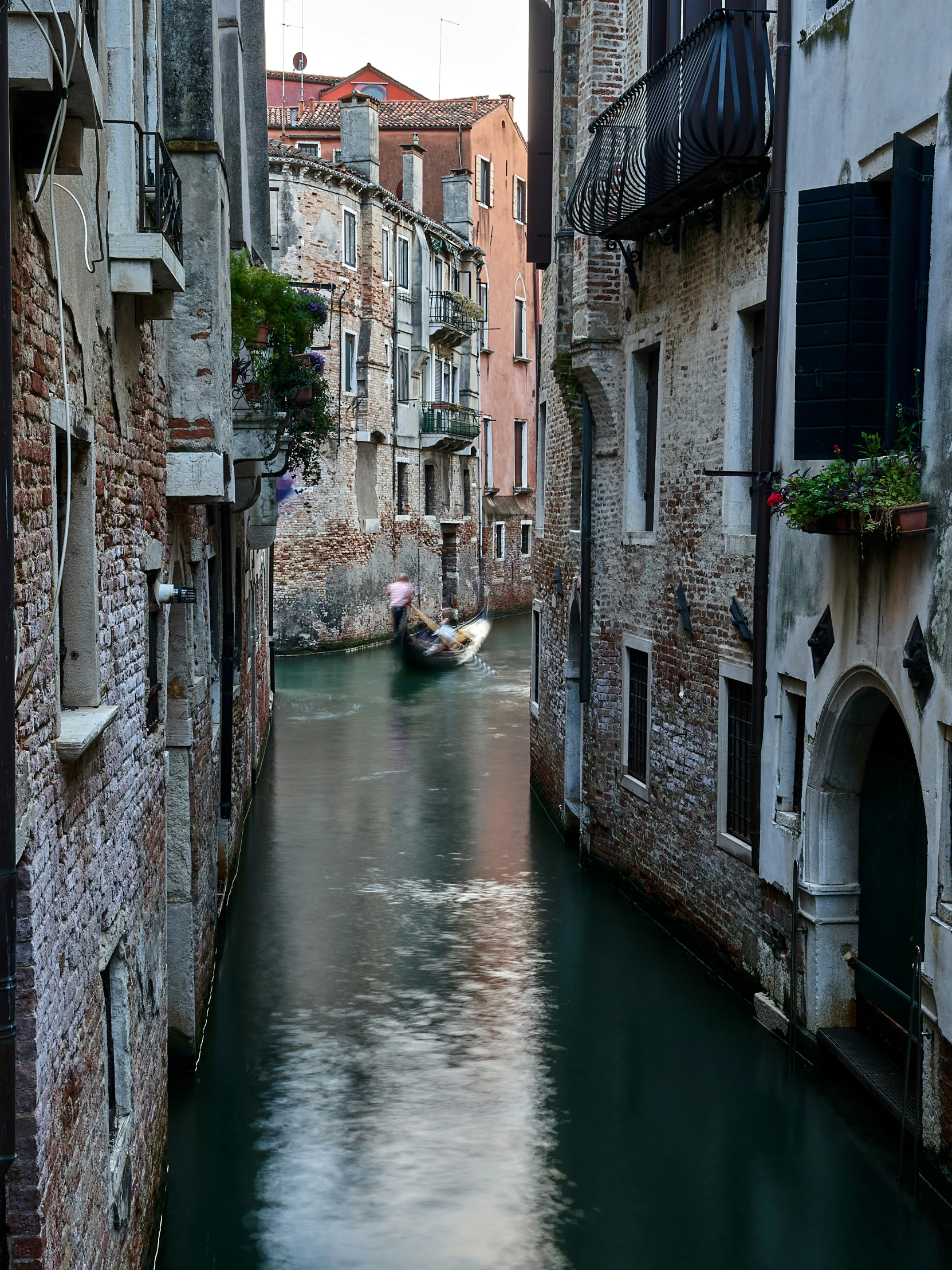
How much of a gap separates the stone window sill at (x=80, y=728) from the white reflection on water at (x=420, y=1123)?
2996 mm

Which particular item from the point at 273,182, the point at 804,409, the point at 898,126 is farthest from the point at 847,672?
the point at 273,182

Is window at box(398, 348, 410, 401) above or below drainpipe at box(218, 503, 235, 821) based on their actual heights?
above

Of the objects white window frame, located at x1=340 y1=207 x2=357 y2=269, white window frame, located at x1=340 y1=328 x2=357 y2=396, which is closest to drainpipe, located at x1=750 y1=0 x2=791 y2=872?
white window frame, located at x1=340 y1=207 x2=357 y2=269

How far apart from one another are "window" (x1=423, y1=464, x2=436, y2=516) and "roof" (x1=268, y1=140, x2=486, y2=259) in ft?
19.3

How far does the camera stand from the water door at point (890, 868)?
760 cm

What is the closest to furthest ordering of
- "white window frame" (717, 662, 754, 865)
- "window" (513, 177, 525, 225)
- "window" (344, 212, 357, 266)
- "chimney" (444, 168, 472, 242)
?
"white window frame" (717, 662, 754, 865)
"window" (344, 212, 357, 266)
"chimney" (444, 168, 472, 242)
"window" (513, 177, 525, 225)

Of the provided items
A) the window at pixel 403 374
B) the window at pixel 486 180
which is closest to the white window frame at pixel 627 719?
the window at pixel 403 374

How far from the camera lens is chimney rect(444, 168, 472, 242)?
130ft

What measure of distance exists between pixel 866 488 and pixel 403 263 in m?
29.2

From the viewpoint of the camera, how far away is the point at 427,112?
40906 millimetres

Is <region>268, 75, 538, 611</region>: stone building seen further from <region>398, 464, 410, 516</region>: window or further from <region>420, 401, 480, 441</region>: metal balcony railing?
<region>398, 464, 410, 516</region>: window

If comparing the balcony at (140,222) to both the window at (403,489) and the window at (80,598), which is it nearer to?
the window at (80,598)

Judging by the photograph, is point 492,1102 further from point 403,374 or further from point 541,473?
point 403,374

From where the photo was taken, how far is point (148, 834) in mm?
6543
